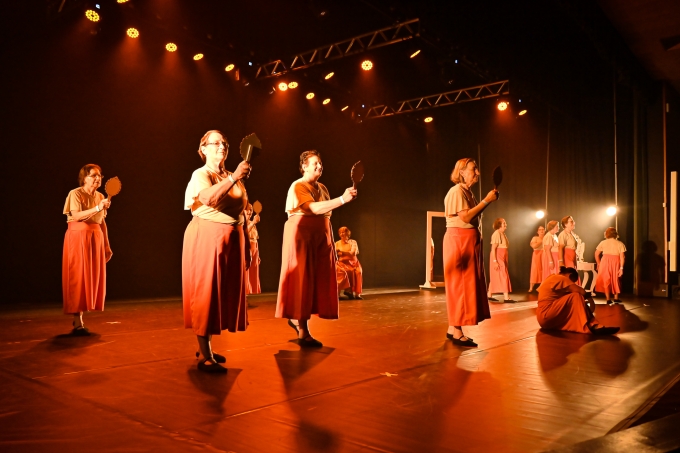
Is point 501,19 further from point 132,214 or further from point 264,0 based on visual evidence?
point 132,214

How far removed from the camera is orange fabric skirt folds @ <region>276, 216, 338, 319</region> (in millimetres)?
4016

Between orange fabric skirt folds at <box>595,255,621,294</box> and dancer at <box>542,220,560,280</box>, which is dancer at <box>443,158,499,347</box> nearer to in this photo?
orange fabric skirt folds at <box>595,255,621,294</box>

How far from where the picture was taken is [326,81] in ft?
38.0

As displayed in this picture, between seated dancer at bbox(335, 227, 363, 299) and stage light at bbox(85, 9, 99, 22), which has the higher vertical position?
stage light at bbox(85, 9, 99, 22)

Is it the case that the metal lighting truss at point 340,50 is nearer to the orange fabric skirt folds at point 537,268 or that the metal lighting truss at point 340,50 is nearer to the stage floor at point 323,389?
the stage floor at point 323,389

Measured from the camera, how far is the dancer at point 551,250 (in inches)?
431

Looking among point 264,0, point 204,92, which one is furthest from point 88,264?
point 264,0

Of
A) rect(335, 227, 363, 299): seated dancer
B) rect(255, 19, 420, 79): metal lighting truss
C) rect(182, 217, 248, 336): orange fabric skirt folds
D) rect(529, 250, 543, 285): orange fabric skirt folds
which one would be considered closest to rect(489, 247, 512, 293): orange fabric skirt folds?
rect(335, 227, 363, 299): seated dancer

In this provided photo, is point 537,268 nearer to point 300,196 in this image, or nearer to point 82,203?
point 300,196

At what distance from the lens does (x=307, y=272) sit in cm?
404

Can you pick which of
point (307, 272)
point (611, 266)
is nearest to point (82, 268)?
point (307, 272)

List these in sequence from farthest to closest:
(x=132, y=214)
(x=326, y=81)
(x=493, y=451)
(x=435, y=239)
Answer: (x=435, y=239)
(x=326, y=81)
(x=132, y=214)
(x=493, y=451)

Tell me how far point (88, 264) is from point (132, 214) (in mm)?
3914

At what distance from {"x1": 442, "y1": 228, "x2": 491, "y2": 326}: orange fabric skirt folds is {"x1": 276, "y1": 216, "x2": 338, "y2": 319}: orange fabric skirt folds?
0.98 meters
